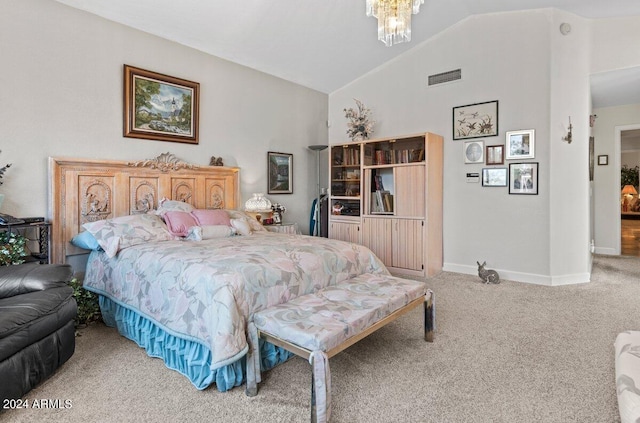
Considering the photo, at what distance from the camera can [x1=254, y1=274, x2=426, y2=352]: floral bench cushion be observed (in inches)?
68.6

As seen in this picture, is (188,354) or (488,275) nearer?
(188,354)

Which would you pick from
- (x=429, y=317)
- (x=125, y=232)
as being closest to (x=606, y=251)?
(x=429, y=317)

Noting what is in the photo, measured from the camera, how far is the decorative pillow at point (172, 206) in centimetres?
366

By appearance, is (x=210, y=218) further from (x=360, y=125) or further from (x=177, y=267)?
(x=360, y=125)

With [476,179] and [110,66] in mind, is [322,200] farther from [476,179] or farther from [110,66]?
[110,66]

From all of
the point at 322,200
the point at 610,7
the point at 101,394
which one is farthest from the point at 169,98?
the point at 610,7

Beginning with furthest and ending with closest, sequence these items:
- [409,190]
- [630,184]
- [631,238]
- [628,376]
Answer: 1. [630,184]
2. [631,238]
3. [409,190]
4. [628,376]

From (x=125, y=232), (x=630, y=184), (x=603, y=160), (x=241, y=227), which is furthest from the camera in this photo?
(x=630, y=184)

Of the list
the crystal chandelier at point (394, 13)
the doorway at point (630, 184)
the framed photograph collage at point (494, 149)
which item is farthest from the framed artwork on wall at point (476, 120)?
the doorway at point (630, 184)

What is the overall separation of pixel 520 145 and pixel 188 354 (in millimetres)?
4293

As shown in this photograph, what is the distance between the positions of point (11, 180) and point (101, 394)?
88.1 inches

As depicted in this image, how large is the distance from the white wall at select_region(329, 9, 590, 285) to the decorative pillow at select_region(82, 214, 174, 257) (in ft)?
12.1

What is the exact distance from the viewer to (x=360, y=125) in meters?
5.34

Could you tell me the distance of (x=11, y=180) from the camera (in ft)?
9.99
